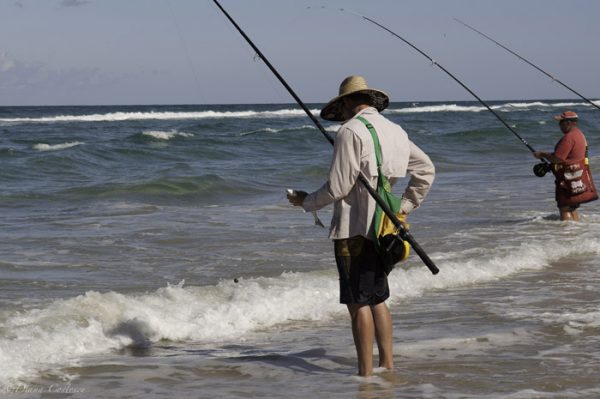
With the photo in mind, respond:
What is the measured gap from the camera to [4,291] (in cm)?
715

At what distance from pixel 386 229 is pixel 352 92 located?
0.61 metres

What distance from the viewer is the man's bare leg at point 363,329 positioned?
4.59 metres

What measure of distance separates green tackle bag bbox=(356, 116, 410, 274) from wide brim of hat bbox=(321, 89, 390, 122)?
0.44 feet

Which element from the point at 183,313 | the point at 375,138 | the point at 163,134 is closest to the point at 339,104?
the point at 375,138

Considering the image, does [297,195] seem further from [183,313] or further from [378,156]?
[183,313]

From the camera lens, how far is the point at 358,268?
4512mm

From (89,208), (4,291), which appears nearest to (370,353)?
(4,291)

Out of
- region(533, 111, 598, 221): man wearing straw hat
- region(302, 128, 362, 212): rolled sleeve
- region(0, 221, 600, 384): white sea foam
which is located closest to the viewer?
region(302, 128, 362, 212): rolled sleeve

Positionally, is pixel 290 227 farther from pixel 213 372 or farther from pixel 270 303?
pixel 213 372

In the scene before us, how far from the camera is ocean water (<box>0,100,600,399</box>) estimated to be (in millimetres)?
4902

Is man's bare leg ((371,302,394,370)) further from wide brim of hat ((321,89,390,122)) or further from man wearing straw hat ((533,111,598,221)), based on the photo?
man wearing straw hat ((533,111,598,221))

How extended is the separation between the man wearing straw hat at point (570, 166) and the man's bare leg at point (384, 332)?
5.55 meters

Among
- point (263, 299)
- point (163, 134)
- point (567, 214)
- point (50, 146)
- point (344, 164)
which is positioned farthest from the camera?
point (163, 134)

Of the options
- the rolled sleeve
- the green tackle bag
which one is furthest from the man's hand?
the green tackle bag
